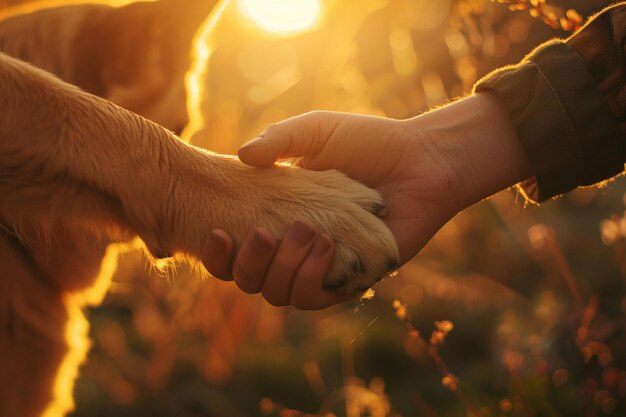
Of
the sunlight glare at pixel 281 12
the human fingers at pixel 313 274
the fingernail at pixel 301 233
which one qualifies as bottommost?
the human fingers at pixel 313 274

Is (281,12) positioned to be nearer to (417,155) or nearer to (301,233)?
(417,155)

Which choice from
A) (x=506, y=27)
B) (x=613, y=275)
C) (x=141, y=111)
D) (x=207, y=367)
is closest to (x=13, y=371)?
(x=141, y=111)

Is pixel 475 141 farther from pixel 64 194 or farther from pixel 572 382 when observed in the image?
pixel 572 382

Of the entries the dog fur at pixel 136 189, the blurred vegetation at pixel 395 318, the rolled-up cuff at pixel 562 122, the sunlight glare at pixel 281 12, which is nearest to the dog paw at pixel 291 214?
the dog fur at pixel 136 189

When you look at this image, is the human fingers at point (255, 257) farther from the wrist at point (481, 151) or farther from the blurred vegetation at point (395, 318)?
the blurred vegetation at point (395, 318)

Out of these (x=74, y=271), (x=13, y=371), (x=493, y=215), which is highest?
(x=74, y=271)

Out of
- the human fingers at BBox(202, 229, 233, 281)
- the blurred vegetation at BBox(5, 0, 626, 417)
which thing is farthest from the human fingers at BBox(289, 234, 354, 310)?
the blurred vegetation at BBox(5, 0, 626, 417)

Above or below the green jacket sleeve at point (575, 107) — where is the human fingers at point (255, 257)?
below
